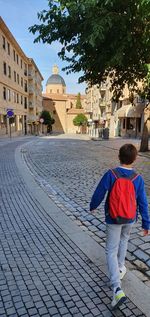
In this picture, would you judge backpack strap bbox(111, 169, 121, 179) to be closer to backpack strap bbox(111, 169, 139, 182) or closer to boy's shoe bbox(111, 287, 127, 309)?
backpack strap bbox(111, 169, 139, 182)

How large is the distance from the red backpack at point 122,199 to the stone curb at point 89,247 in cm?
83

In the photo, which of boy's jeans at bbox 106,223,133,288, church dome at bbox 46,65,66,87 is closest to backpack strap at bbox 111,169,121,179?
boy's jeans at bbox 106,223,133,288

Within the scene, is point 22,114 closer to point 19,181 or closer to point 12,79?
point 12,79

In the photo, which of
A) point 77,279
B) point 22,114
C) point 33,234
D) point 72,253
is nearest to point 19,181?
point 33,234

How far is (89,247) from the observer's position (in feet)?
12.4

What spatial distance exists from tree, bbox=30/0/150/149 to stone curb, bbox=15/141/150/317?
13.6 ft

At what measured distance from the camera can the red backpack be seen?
2.47 meters

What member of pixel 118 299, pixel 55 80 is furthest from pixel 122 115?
pixel 55 80

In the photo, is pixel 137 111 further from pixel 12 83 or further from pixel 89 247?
pixel 89 247

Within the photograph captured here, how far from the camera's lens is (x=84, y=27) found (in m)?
7.50

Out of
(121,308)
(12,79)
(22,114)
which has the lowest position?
(121,308)

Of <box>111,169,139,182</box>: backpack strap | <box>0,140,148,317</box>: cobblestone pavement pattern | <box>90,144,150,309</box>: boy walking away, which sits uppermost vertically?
<box>111,169,139,182</box>: backpack strap

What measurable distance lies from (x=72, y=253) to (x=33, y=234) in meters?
0.86

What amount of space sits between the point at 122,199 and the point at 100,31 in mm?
5709
